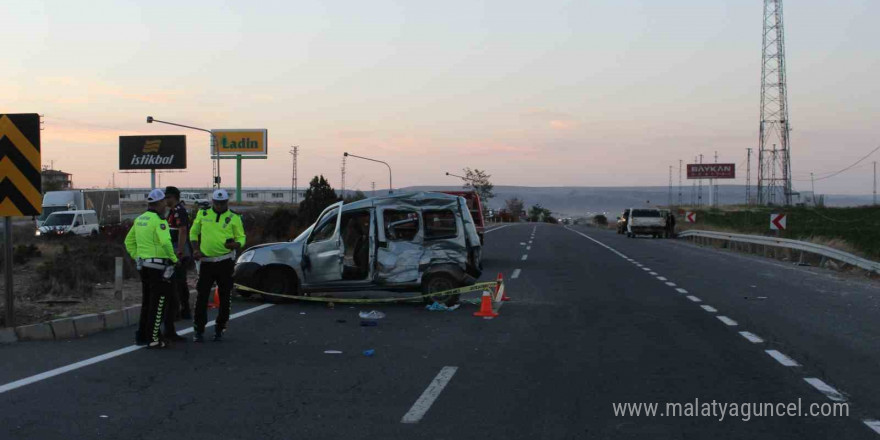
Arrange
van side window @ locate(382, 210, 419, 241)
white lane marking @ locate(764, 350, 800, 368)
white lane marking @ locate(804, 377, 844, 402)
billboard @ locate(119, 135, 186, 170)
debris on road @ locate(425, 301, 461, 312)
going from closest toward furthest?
white lane marking @ locate(804, 377, 844, 402) < white lane marking @ locate(764, 350, 800, 368) < debris on road @ locate(425, 301, 461, 312) < van side window @ locate(382, 210, 419, 241) < billboard @ locate(119, 135, 186, 170)

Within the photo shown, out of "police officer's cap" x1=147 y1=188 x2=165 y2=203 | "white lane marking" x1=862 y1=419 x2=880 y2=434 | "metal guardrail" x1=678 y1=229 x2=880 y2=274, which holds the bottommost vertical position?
"white lane marking" x1=862 y1=419 x2=880 y2=434

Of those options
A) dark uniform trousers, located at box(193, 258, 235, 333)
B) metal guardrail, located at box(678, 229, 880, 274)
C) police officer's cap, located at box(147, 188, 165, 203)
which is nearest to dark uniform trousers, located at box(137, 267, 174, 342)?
dark uniform trousers, located at box(193, 258, 235, 333)

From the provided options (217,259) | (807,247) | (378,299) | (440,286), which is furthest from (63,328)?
(807,247)

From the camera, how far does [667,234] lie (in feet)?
167

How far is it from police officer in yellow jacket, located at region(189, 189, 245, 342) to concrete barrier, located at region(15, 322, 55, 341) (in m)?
1.86

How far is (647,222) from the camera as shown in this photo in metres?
49.5

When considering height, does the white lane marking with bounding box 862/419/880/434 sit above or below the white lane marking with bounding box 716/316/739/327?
above

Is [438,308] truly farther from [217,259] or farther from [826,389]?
[826,389]

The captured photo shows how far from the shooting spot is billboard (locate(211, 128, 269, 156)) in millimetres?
86312

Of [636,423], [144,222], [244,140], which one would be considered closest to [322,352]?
[144,222]

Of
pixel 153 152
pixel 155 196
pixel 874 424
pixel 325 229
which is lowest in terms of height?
pixel 874 424

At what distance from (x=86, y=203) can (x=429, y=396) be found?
4640cm

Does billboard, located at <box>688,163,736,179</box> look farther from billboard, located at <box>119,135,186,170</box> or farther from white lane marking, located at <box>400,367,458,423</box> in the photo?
white lane marking, located at <box>400,367,458,423</box>

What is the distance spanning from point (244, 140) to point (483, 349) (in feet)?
265
